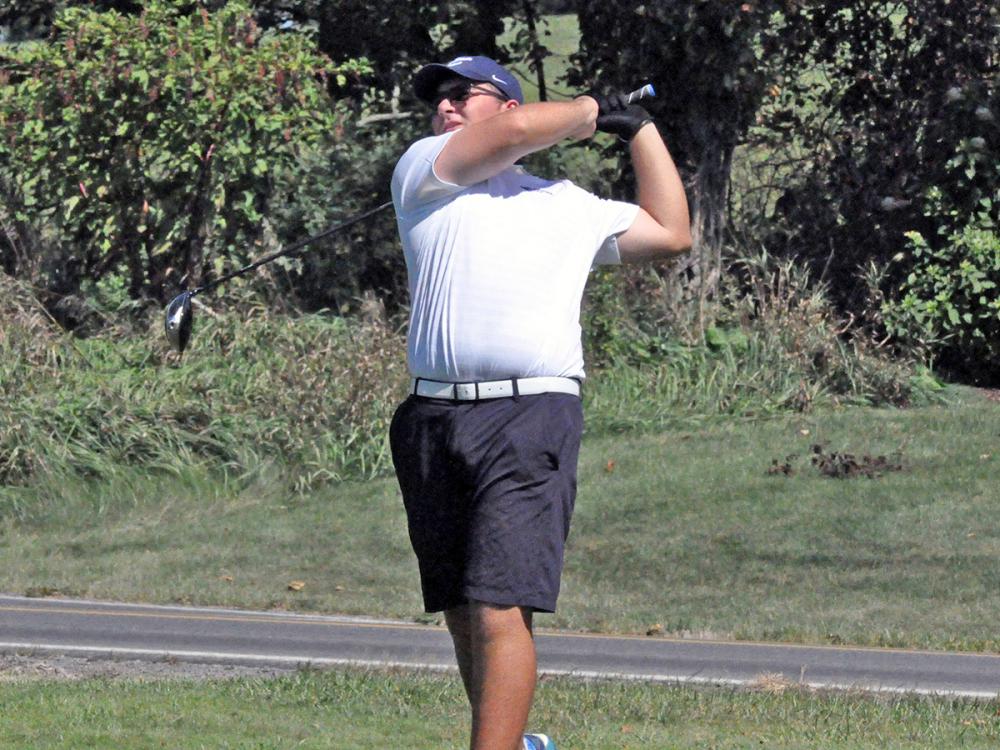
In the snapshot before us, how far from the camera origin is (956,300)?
1498 centimetres

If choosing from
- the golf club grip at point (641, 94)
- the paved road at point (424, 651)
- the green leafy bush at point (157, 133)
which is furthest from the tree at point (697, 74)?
the golf club grip at point (641, 94)

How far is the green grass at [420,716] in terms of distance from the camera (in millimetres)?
5578

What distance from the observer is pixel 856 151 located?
16266mm

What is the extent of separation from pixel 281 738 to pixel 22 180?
34.5 ft

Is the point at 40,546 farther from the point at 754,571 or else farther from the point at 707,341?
the point at 707,341

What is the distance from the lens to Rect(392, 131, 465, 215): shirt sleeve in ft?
14.8

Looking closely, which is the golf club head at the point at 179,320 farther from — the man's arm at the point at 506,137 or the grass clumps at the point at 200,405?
the grass clumps at the point at 200,405

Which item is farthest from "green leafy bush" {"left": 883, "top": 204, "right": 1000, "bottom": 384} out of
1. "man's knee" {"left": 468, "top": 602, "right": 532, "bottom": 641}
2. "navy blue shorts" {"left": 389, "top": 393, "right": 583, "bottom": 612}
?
"man's knee" {"left": 468, "top": 602, "right": 532, "bottom": 641}

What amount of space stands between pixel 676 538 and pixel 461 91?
6.48 metres

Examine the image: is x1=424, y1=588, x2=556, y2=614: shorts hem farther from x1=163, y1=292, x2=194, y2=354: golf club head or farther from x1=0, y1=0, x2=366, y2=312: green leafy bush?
x1=0, y1=0, x2=366, y2=312: green leafy bush

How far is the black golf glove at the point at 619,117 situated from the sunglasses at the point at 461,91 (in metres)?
0.27

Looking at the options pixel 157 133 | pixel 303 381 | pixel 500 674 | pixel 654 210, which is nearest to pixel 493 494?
pixel 500 674

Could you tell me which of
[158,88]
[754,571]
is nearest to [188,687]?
[754,571]

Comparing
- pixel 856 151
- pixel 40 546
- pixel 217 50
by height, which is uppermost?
pixel 217 50
